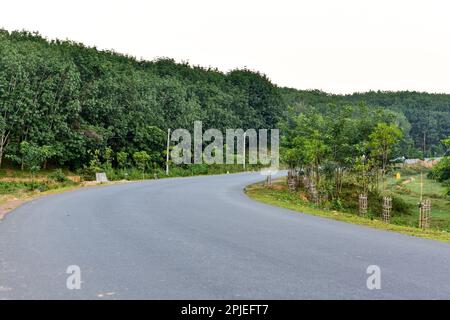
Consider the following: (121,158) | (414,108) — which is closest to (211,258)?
(121,158)

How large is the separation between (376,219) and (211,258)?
19988 millimetres

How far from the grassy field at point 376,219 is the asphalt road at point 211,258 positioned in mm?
1168

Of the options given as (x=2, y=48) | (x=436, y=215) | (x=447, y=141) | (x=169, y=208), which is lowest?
(x=436, y=215)

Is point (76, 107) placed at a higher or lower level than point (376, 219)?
higher

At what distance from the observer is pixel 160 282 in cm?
701

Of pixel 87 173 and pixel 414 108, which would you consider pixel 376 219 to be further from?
pixel 414 108

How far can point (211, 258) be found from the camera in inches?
346

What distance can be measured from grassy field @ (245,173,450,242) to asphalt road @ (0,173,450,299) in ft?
3.83

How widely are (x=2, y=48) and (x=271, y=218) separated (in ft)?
138

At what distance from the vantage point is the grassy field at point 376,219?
44.9 ft

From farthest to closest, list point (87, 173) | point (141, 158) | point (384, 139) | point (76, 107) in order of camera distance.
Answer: point (141, 158) < point (76, 107) < point (87, 173) < point (384, 139)

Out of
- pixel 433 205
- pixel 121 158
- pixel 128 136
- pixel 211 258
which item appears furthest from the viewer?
pixel 128 136
